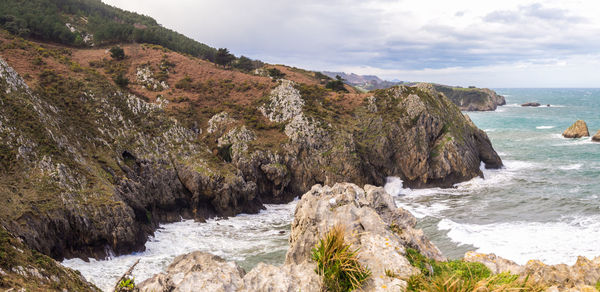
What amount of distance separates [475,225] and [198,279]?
25.7 m

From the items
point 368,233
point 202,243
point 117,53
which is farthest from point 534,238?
point 117,53

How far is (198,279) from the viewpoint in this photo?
26.6ft

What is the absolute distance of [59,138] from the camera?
2548 cm

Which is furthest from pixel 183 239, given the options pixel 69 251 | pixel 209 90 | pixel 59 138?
pixel 209 90

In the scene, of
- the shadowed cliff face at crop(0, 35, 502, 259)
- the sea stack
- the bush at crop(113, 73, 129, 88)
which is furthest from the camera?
the sea stack

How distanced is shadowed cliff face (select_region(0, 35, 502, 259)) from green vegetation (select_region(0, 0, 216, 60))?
21.9ft

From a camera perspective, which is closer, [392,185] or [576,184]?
[576,184]

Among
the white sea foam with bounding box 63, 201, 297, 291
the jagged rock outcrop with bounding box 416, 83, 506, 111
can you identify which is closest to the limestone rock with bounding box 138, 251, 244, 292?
the white sea foam with bounding box 63, 201, 297, 291

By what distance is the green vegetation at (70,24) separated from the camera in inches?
2028

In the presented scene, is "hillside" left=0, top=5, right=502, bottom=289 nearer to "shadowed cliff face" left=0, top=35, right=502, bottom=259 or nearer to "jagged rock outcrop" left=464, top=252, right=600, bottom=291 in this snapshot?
"shadowed cliff face" left=0, top=35, right=502, bottom=259

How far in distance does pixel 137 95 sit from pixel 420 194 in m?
36.5

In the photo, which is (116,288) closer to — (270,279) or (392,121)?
(270,279)

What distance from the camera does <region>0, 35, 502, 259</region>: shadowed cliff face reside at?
2166cm

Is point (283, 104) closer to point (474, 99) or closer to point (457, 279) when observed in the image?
point (457, 279)
